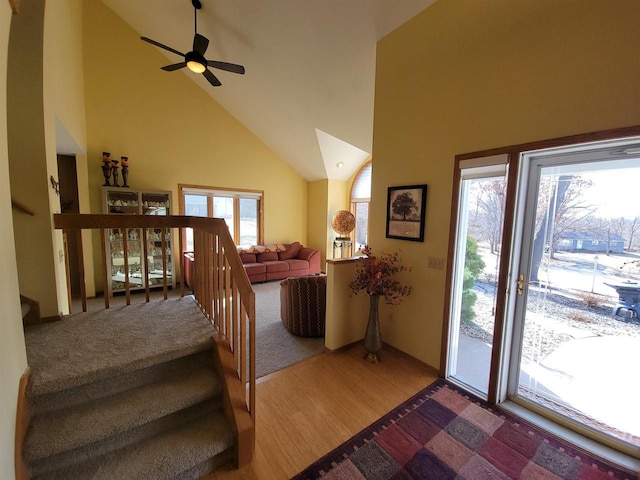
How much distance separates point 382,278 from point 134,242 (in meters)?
4.41

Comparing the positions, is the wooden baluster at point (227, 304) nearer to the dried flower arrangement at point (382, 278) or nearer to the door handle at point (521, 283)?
the dried flower arrangement at point (382, 278)

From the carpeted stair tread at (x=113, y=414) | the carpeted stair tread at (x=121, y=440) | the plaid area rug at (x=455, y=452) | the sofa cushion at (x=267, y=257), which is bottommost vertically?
the plaid area rug at (x=455, y=452)

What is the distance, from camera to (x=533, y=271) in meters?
1.99

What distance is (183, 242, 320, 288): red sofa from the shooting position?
5466 millimetres

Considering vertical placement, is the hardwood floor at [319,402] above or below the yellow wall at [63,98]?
below

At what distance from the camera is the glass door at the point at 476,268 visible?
211 cm

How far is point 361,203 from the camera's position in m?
6.42

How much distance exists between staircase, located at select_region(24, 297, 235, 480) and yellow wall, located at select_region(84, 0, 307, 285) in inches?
145

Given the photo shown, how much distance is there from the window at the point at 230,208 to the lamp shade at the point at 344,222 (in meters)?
1.82

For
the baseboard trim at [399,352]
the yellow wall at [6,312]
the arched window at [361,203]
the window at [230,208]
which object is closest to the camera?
the yellow wall at [6,312]

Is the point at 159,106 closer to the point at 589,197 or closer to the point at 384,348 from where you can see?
the point at 384,348

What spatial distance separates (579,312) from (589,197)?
0.80 metres

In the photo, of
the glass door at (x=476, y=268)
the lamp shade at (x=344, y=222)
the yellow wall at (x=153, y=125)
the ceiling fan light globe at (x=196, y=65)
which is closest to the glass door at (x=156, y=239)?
the yellow wall at (x=153, y=125)

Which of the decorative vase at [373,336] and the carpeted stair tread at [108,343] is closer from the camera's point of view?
the carpeted stair tread at [108,343]
